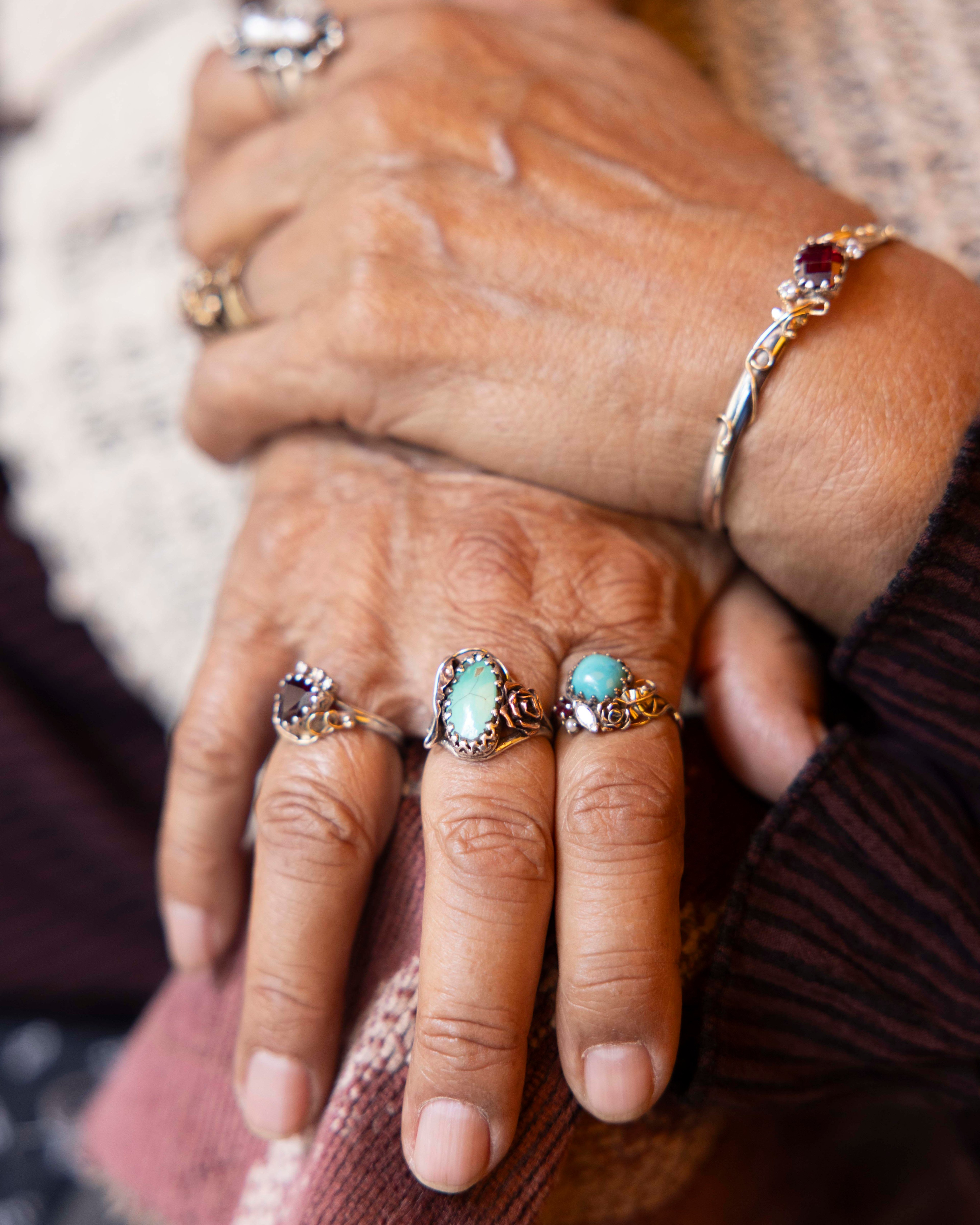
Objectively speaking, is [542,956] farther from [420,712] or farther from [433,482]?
[433,482]

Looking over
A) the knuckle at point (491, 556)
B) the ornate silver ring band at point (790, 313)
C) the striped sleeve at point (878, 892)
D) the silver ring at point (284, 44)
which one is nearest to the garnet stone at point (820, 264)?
the ornate silver ring band at point (790, 313)

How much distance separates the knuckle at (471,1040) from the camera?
1.73 ft

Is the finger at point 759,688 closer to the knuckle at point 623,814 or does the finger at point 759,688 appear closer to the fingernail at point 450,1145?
the knuckle at point 623,814

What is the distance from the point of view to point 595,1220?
2.44ft

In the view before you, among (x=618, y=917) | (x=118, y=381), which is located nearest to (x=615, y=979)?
(x=618, y=917)

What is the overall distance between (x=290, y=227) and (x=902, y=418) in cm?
53

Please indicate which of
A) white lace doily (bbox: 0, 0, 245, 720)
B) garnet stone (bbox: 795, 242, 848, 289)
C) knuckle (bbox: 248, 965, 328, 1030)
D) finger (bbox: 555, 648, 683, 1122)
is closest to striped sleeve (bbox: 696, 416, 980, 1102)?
finger (bbox: 555, 648, 683, 1122)

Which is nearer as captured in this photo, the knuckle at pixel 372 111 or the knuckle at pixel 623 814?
the knuckle at pixel 623 814

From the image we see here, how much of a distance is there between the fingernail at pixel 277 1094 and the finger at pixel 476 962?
101 mm

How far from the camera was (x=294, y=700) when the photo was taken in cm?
64

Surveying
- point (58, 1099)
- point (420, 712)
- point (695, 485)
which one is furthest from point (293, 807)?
point (58, 1099)

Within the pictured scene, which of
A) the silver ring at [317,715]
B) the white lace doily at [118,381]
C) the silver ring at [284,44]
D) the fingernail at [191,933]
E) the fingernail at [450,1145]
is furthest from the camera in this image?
the white lace doily at [118,381]

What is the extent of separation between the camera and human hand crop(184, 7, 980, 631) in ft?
2.02

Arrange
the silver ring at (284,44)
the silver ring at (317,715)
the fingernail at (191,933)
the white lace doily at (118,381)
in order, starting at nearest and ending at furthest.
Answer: the silver ring at (317,715)
the fingernail at (191,933)
the silver ring at (284,44)
the white lace doily at (118,381)
